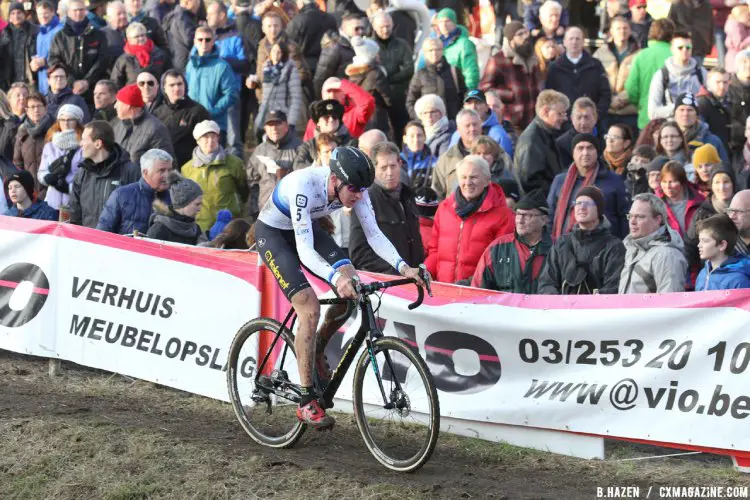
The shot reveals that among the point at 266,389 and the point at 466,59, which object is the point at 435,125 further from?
the point at 266,389

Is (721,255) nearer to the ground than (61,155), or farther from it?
farther from it

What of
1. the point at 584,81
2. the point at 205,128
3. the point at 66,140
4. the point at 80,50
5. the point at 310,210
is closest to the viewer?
the point at 310,210

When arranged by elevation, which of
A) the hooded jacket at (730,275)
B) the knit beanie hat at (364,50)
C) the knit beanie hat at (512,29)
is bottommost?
the hooded jacket at (730,275)

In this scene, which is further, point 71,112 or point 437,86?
point 437,86

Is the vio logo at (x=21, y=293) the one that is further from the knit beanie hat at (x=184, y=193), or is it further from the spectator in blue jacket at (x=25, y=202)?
the spectator in blue jacket at (x=25, y=202)

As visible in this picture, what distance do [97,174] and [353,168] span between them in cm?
552

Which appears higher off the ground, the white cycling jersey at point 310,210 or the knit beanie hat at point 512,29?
the knit beanie hat at point 512,29

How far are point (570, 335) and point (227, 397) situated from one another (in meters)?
3.02

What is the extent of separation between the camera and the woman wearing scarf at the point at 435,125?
45.4 ft

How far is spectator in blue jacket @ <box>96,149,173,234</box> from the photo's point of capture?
39.8 feet

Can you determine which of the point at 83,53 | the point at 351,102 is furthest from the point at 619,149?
the point at 83,53

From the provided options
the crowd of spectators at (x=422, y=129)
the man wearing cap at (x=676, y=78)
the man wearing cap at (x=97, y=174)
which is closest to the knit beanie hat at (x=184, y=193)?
the crowd of spectators at (x=422, y=129)

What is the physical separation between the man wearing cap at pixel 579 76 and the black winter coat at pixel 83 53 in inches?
236

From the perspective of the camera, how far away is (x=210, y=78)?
1636 cm
